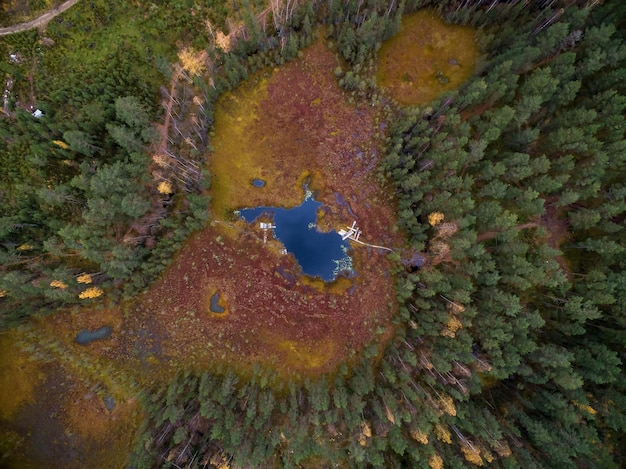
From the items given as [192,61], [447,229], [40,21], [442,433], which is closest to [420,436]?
[442,433]

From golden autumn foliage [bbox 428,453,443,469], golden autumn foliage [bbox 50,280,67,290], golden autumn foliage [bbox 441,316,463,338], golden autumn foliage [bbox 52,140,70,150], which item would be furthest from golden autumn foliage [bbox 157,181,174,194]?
golden autumn foliage [bbox 428,453,443,469]

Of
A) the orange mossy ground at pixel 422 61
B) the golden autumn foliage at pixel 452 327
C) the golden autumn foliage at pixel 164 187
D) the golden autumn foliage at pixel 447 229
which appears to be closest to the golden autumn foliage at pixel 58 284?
the golden autumn foliage at pixel 164 187

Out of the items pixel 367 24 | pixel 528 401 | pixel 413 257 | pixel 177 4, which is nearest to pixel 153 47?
pixel 177 4

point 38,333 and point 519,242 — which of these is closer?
point 519,242

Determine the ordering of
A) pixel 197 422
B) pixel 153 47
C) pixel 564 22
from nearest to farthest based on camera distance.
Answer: pixel 564 22, pixel 197 422, pixel 153 47

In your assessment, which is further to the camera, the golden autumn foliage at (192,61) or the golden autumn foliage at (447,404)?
the golden autumn foliage at (192,61)

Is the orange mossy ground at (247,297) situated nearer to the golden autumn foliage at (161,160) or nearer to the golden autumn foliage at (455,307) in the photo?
the golden autumn foliage at (161,160)

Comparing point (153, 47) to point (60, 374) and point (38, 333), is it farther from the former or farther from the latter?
point (60, 374)
